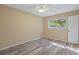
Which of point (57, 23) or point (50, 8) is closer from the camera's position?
point (50, 8)

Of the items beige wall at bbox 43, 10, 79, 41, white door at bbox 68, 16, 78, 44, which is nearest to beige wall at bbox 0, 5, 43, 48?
beige wall at bbox 43, 10, 79, 41

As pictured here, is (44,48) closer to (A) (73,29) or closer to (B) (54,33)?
(B) (54,33)

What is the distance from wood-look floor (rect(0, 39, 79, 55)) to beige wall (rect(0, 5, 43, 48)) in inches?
5.3

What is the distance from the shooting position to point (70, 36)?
1.86 metres

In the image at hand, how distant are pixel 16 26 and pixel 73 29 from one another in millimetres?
1181

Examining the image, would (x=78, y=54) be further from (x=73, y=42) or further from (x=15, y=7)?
(x=15, y=7)

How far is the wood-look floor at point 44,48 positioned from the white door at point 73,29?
117 millimetres

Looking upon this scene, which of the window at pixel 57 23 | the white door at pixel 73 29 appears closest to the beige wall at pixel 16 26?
the window at pixel 57 23

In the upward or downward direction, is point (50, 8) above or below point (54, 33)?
above

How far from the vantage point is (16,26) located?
6.03 ft

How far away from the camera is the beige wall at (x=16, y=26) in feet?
6.00

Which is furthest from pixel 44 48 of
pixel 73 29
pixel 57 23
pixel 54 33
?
pixel 73 29
